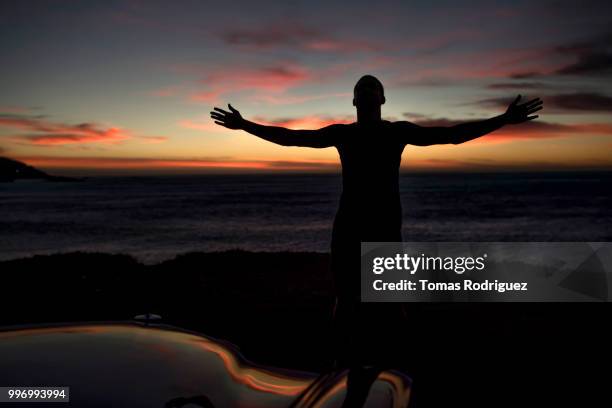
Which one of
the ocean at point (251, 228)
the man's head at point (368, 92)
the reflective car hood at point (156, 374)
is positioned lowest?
the ocean at point (251, 228)

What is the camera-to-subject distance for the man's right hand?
12.2ft

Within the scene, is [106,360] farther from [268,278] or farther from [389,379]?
[268,278]

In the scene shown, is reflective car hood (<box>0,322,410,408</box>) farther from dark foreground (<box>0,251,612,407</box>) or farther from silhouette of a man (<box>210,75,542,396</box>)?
silhouette of a man (<box>210,75,542,396</box>)

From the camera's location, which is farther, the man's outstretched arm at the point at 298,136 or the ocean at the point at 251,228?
the ocean at the point at 251,228

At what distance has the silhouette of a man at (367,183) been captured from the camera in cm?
344

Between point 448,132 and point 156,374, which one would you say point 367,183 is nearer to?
point 448,132

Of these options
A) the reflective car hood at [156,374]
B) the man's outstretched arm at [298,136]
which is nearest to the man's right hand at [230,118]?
the man's outstretched arm at [298,136]

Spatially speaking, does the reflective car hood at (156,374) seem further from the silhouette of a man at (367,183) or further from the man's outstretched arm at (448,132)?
the man's outstretched arm at (448,132)

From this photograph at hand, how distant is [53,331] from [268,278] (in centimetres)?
706

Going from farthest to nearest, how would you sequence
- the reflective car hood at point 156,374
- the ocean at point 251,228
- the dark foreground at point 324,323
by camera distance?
1. the ocean at point 251,228
2. the dark foreground at point 324,323
3. the reflective car hood at point 156,374

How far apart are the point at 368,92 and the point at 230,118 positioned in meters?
1.10

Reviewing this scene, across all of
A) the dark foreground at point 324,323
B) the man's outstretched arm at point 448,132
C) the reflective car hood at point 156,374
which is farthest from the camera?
the dark foreground at point 324,323

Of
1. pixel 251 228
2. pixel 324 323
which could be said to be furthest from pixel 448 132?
pixel 251 228

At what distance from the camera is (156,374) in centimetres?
202
